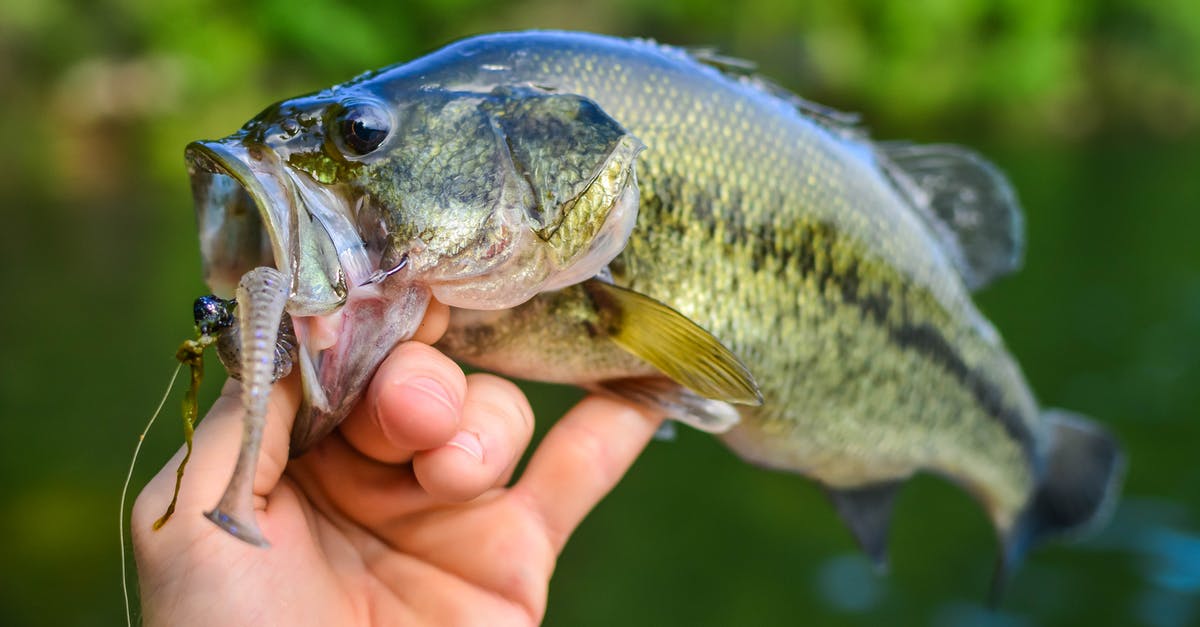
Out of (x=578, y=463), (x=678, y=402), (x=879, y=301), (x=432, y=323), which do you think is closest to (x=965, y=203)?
(x=879, y=301)

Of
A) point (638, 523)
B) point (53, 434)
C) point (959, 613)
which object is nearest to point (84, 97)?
point (53, 434)

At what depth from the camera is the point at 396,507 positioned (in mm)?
1736

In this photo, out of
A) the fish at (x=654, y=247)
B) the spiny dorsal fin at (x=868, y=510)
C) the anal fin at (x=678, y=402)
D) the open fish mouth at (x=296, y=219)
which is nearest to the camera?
the open fish mouth at (x=296, y=219)

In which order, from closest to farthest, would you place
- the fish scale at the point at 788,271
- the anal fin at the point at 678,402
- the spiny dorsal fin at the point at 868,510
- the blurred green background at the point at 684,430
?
1. the fish scale at the point at 788,271
2. the anal fin at the point at 678,402
3. the spiny dorsal fin at the point at 868,510
4. the blurred green background at the point at 684,430

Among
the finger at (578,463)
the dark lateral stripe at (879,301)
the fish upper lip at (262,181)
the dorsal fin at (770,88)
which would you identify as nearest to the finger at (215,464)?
the fish upper lip at (262,181)

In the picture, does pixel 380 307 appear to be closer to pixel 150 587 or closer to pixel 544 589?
pixel 150 587

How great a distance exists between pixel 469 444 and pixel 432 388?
0.45 feet

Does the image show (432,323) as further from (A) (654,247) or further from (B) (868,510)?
(B) (868,510)

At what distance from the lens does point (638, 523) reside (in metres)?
7.86

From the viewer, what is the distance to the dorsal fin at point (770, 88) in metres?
1.98

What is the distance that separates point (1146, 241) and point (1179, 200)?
3.89 m

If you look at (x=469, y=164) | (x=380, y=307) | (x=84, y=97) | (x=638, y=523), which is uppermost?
(x=469, y=164)

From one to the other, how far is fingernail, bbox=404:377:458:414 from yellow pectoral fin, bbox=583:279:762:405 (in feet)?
1.30

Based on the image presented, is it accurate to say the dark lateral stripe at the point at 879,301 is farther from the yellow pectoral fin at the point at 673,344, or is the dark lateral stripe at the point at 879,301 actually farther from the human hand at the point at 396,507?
the human hand at the point at 396,507
